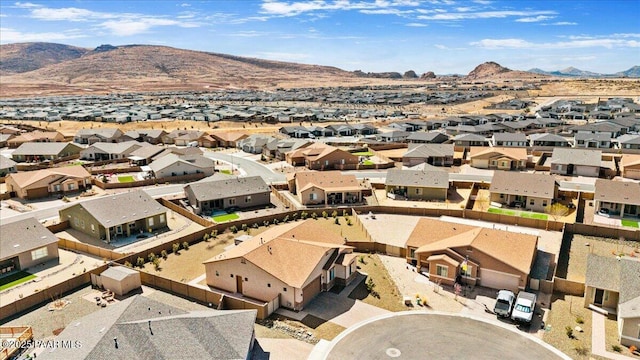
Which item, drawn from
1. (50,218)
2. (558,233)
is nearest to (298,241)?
(558,233)

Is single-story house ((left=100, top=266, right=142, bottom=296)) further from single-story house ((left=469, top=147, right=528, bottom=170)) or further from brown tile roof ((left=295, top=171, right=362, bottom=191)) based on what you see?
single-story house ((left=469, top=147, right=528, bottom=170))

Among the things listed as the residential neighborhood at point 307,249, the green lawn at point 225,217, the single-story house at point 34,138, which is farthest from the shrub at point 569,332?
the single-story house at point 34,138

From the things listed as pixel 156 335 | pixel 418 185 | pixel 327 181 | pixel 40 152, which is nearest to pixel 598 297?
pixel 156 335

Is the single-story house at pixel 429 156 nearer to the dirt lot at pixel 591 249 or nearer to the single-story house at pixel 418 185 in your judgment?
the single-story house at pixel 418 185

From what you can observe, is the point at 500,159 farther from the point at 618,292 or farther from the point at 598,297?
the point at 618,292

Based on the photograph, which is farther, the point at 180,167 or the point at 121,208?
the point at 180,167
